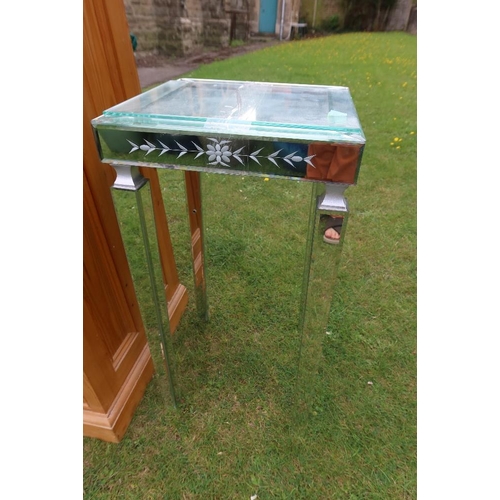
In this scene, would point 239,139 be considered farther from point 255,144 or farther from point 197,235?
point 197,235

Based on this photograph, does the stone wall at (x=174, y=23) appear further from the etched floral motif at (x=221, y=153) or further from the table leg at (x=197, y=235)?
the etched floral motif at (x=221, y=153)

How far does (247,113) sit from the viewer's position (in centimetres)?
87

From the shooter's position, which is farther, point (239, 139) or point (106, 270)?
point (106, 270)

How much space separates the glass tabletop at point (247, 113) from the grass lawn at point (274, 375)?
242 millimetres

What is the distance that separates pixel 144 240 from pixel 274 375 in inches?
34.7

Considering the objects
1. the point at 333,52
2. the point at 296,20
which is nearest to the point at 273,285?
the point at 333,52

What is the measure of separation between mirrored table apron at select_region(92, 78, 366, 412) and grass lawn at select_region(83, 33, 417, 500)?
7.0 inches

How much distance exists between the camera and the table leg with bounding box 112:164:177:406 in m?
0.91

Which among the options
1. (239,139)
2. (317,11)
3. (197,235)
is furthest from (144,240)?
(317,11)

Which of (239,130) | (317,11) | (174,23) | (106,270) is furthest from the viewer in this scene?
(317,11)

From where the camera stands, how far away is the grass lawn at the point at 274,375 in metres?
1.23

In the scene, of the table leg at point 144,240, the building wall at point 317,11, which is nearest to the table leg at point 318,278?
the table leg at point 144,240

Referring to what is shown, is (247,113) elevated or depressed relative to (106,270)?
elevated

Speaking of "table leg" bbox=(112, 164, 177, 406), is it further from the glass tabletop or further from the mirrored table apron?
the glass tabletop
